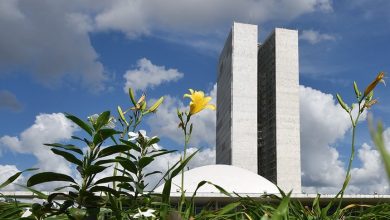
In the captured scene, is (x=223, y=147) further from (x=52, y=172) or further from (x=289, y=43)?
(x=52, y=172)

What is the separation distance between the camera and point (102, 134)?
3.75ft

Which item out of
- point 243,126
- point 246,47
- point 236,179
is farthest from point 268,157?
point 236,179

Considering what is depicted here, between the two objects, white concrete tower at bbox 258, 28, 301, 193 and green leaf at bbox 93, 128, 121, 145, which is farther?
white concrete tower at bbox 258, 28, 301, 193

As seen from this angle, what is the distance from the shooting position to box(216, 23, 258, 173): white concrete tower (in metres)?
54.3

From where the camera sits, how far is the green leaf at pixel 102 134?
1121 mm

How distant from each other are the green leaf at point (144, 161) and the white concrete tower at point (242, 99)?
174ft

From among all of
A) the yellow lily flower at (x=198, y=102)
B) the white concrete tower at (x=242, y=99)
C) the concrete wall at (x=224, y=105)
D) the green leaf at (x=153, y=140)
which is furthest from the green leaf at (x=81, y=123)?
the concrete wall at (x=224, y=105)

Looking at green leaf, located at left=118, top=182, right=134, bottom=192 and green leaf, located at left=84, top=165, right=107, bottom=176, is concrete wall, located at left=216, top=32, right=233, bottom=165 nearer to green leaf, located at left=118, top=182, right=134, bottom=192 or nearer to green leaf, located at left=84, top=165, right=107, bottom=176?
green leaf, located at left=118, top=182, right=134, bottom=192

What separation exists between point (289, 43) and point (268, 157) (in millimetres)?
14302

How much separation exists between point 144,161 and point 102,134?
6.6 inches

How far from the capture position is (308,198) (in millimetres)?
39531

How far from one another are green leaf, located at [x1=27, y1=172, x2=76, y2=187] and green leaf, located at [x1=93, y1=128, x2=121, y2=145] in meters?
0.11

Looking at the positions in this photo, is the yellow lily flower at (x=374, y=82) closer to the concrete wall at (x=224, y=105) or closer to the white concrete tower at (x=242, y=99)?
the white concrete tower at (x=242, y=99)

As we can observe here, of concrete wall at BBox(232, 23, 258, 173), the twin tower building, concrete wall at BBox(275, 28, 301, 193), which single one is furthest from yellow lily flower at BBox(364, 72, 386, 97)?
concrete wall at BBox(275, 28, 301, 193)
